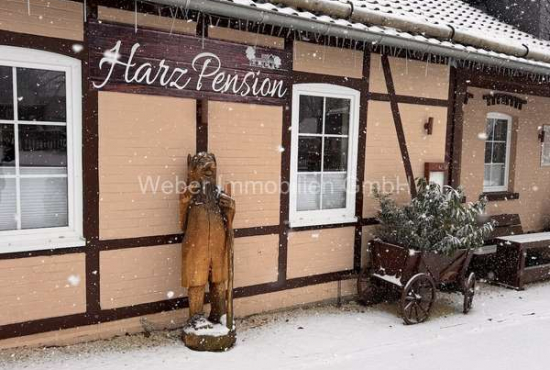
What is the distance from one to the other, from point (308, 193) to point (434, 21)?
2871mm

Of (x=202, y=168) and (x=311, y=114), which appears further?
(x=311, y=114)

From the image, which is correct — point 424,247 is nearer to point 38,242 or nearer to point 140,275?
point 140,275

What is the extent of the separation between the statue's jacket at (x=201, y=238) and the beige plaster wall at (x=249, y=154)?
2.05ft

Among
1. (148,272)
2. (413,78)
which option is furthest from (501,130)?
(148,272)

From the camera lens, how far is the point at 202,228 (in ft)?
14.4

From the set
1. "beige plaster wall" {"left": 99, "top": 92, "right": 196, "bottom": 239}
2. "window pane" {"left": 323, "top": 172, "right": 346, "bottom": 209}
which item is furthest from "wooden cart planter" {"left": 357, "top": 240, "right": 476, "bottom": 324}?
"beige plaster wall" {"left": 99, "top": 92, "right": 196, "bottom": 239}

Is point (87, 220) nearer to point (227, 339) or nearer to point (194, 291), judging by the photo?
point (194, 291)

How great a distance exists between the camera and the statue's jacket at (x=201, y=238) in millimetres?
4371

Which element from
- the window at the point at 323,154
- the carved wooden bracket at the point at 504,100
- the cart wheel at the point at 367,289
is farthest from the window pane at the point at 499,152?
the cart wheel at the point at 367,289

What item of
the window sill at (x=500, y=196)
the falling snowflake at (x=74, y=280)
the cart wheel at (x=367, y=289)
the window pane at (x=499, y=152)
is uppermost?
the window pane at (x=499, y=152)

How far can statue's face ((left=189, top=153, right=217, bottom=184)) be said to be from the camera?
14.4 feet

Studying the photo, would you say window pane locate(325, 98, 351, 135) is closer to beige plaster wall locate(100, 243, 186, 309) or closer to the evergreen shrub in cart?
the evergreen shrub in cart

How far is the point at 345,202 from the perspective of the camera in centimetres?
605

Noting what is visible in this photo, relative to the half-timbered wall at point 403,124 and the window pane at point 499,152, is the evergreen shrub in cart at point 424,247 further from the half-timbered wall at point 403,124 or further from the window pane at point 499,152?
the window pane at point 499,152
